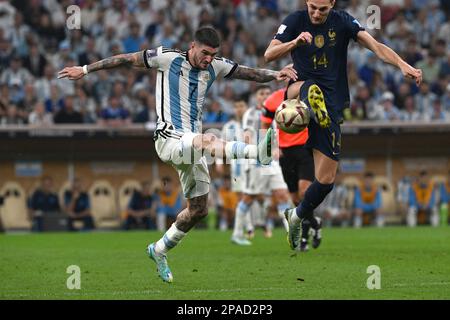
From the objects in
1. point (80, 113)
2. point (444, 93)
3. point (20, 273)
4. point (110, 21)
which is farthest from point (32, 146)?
point (20, 273)

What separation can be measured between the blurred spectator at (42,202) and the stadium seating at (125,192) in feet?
6.15

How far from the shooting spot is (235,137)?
1973cm

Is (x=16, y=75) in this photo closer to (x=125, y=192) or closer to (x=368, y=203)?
(x=125, y=192)

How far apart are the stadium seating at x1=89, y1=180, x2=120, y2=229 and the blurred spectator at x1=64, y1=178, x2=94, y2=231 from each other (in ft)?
2.02

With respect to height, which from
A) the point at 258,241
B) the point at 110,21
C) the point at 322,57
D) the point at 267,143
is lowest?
the point at 258,241

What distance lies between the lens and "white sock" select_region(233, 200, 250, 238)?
1838cm

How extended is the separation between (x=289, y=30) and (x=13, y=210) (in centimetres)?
1520

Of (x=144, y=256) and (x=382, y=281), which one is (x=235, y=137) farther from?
(x=382, y=281)

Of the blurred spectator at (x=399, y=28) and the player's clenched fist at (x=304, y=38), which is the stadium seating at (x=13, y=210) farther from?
the player's clenched fist at (x=304, y=38)

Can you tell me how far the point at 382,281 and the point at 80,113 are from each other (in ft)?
52.4

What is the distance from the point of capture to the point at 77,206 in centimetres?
2550

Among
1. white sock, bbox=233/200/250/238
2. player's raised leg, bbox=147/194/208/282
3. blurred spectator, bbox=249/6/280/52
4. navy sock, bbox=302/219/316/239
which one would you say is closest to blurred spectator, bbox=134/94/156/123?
blurred spectator, bbox=249/6/280/52

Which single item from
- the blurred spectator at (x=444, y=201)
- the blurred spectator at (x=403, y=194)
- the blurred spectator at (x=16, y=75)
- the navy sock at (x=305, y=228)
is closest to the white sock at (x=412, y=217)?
the blurred spectator at (x=403, y=194)

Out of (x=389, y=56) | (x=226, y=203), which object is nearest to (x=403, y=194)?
(x=226, y=203)
